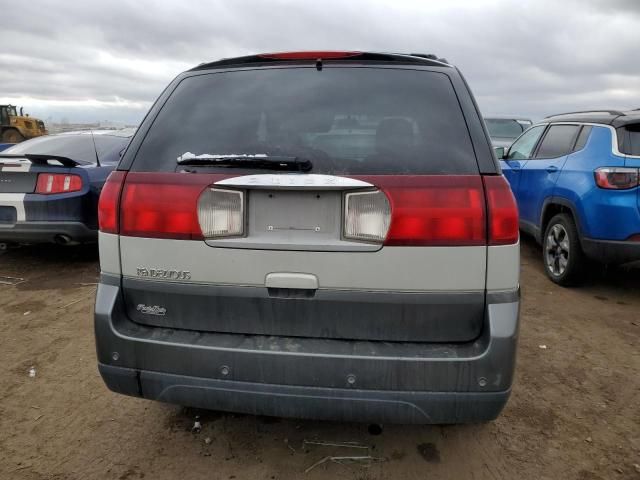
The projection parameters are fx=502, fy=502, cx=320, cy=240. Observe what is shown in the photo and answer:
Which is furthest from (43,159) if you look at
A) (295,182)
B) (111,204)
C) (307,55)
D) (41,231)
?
(295,182)

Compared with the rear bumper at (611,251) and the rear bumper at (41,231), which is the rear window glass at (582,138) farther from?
the rear bumper at (41,231)

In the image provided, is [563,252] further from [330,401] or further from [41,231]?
[41,231]

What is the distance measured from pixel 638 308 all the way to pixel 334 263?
3838mm

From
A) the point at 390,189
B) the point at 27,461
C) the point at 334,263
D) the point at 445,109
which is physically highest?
the point at 445,109

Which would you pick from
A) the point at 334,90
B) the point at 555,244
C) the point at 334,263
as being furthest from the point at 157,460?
the point at 555,244

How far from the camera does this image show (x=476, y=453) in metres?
2.45

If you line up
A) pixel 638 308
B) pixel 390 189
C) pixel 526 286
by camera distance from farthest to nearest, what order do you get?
pixel 526 286, pixel 638 308, pixel 390 189

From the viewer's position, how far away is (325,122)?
206 centimetres

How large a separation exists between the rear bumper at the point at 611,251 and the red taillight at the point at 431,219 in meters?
3.07

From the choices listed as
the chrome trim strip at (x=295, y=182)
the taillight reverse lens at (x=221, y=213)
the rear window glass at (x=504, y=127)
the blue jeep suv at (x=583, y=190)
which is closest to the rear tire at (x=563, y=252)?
the blue jeep suv at (x=583, y=190)

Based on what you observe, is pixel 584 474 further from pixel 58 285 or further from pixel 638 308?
pixel 58 285

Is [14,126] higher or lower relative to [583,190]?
higher

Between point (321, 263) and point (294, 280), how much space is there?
0.12 metres

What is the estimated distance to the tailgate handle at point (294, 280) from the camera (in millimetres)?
→ 1900
